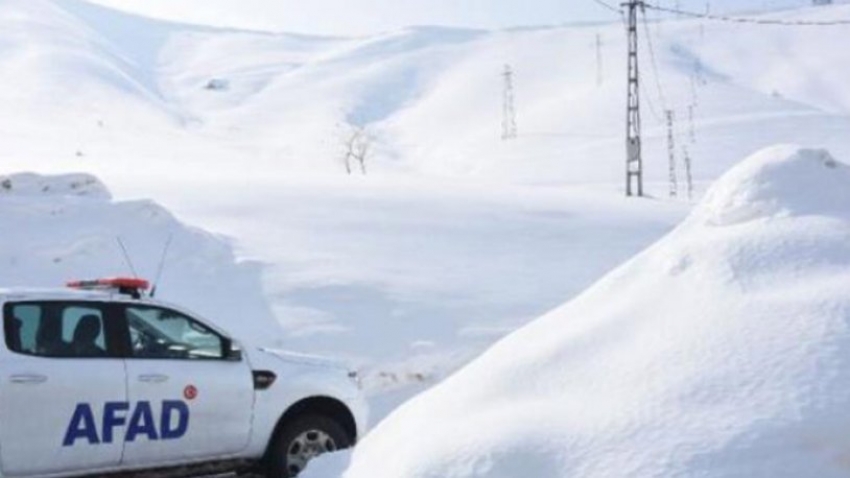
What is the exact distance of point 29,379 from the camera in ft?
24.0

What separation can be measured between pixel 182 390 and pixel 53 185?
1410 centimetres

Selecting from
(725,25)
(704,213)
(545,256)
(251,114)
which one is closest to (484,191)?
(545,256)

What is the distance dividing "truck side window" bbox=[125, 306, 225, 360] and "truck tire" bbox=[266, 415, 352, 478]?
739 millimetres

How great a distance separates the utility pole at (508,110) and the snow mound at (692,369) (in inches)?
4413

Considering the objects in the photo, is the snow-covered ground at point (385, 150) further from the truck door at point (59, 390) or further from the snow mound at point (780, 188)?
the snow mound at point (780, 188)

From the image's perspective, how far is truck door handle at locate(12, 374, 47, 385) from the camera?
728 cm

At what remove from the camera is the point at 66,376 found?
24.5 feet

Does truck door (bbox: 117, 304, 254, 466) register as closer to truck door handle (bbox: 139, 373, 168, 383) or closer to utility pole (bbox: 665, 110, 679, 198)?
truck door handle (bbox: 139, 373, 168, 383)

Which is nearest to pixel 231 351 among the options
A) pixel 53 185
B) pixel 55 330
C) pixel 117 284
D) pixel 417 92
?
pixel 117 284

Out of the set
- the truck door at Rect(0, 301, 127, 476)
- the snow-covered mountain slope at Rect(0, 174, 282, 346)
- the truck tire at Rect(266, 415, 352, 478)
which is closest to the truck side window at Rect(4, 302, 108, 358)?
the truck door at Rect(0, 301, 127, 476)

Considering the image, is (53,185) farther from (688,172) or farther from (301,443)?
(688,172)

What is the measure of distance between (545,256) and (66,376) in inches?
533

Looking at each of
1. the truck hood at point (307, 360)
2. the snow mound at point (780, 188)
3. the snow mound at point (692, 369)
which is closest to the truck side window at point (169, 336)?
the truck hood at point (307, 360)

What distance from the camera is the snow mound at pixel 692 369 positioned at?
4.35 metres
